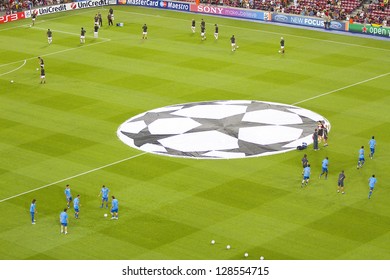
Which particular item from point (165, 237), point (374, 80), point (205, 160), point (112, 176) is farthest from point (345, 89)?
point (165, 237)

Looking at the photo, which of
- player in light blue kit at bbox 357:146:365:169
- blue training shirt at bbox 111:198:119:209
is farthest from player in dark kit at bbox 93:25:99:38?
blue training shirt at bbox 111:198:119:209

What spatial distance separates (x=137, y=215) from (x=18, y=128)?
1869 centimetres

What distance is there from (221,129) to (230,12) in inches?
1567

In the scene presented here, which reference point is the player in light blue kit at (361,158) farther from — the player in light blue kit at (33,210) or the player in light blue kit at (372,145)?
the player in light blue kit at (33,210)

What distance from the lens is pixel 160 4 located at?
106250 millimetres

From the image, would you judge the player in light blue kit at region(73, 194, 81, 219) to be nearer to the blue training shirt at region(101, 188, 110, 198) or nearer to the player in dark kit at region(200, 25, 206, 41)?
the blue training shirt at region(101, 188, 110, 198)

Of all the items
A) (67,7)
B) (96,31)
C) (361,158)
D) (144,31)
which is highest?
(67,7)

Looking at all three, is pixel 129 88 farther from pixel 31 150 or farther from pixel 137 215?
pixel 137 215

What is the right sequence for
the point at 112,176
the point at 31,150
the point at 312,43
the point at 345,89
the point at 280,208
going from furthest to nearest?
the point at 312,43 → the point at 345,89 → the point at 31,150 → the point at 112,176 → the point at 280,208

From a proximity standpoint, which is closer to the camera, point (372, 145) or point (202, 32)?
point (372, 145)

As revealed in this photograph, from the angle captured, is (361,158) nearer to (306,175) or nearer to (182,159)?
(306,175)

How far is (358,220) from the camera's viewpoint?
159 ft

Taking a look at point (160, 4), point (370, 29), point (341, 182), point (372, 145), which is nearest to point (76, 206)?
point (341, 182)

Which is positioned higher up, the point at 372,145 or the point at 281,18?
the point at 281,18
